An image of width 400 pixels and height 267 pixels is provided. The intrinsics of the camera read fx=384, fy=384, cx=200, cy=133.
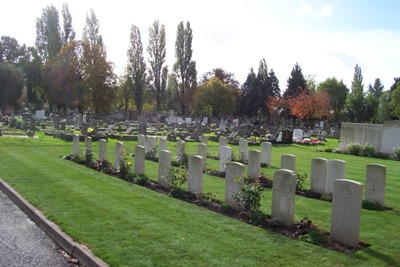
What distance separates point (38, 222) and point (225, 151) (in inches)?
297

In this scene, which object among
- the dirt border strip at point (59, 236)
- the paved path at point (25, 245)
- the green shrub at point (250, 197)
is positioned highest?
the green shrub at point (250, 197)

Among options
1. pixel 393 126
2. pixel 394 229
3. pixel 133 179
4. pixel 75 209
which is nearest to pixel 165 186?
pixel 133 179

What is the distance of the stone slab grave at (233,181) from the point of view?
910cm

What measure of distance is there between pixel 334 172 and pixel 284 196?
425 cm

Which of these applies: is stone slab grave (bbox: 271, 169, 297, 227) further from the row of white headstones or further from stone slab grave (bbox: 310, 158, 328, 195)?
stone slab grave (bbox: 310, 158, 328, 195)

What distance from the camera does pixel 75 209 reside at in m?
8.63

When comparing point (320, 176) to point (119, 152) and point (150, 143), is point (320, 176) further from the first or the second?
point (150, 143)

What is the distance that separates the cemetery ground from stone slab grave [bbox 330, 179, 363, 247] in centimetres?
34

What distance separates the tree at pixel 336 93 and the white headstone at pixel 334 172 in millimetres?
72696

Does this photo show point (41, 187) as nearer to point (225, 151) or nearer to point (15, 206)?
point (15, 206)

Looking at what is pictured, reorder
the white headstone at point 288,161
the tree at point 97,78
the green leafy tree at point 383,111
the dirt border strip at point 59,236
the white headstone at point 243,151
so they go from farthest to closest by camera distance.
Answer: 1. the green leafy tree at point 383,111
2. the tree at point 97,78
3. the white headstone at point 243,151
4. the white headstone at point 288,161
5. the dirt border strip at point 59,236

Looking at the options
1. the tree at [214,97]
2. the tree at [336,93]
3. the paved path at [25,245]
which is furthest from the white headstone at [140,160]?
the tree at [336,93]

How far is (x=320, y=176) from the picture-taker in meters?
11.6

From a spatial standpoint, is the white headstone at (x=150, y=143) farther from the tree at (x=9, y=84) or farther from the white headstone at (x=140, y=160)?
the tree at (x=9, y=84)
